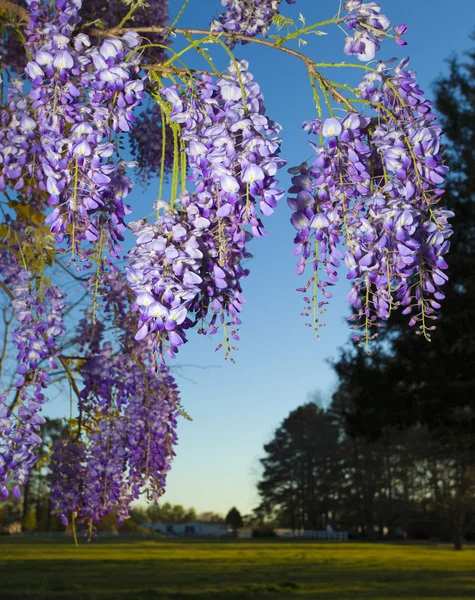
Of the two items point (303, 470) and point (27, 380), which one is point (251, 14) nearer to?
point (27, 380)

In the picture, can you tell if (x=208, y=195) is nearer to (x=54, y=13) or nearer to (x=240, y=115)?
(x=240, y=115)

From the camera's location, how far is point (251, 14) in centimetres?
350

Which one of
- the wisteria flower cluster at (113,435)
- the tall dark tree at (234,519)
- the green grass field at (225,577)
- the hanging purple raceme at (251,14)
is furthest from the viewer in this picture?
the tall dark tree at (234,519)

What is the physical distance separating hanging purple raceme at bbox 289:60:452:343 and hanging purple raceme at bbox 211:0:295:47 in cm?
121

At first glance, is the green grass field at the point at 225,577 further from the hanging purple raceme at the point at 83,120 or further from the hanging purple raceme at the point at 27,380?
the hanging purple raceme at the point at 83,120

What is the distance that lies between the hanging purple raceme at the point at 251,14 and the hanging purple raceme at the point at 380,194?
121cm

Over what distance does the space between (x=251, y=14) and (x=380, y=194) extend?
1628 mm

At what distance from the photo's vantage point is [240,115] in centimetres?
215

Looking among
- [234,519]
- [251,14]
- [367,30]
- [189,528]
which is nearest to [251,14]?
[251,14]

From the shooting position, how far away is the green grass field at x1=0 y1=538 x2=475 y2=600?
34.7 ft

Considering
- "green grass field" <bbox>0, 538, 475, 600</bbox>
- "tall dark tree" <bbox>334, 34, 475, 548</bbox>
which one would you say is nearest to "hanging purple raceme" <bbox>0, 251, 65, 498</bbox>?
"green grass field" <bbox>0, 538, 475, 600</bbox>

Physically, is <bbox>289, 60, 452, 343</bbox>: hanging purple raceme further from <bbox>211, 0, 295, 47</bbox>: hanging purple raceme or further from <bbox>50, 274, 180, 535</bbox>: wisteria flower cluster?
<bbox>50, 274, 180, 535</bbox>: wisteria flower cluster

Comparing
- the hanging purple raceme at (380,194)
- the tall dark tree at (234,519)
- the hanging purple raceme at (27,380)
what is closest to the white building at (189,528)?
the tall dark tree at (234,519)

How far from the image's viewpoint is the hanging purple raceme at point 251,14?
11.4 ft
